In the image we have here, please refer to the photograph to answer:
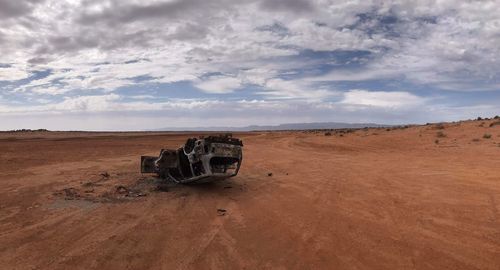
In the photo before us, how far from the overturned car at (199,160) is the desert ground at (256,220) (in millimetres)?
424

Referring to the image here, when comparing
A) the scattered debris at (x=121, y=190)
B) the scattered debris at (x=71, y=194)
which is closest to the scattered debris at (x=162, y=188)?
the scattered debris at (x=121, y=190)

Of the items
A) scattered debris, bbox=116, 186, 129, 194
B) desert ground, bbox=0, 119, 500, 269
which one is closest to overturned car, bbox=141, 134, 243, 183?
desert ground, bbox=0, 119, 500, 269

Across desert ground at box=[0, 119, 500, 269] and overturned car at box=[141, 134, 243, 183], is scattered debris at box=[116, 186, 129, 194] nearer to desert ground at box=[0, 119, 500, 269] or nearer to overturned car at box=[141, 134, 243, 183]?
desert ground at box=[0, 119, 500, 269]

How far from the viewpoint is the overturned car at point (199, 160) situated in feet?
36.6

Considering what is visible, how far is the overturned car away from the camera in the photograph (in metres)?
11.2

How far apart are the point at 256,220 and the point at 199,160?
10.4 ft

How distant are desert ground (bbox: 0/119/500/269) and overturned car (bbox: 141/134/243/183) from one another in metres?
0.42

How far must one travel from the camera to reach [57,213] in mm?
8922

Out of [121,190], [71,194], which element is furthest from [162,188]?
[71,194]

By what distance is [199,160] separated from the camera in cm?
1132

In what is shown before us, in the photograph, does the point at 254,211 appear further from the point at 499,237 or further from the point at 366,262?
the point at 499,237

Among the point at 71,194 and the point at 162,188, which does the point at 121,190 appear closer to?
the point at 162,188

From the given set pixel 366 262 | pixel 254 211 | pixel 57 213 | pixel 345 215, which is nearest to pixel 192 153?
pixel 254 211

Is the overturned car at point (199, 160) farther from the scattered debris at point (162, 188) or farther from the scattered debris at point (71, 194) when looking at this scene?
the scattered debris at point (71, 194)
